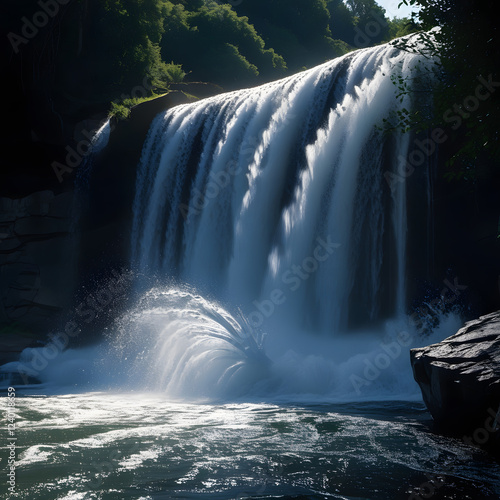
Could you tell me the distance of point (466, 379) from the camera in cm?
519

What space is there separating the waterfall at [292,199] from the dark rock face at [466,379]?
455cm

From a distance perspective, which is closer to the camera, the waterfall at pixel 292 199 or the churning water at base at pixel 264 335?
the churning water at base at pixel 264 335

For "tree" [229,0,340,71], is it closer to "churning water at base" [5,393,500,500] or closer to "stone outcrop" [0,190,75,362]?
"stone outcrop" [0,190,75,362]

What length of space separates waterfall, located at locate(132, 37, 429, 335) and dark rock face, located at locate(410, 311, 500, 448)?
455 cm

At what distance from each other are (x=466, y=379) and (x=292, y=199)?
776 cm

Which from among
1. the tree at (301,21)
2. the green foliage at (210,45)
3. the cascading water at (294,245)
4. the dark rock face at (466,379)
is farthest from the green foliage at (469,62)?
the tree at (301,21)

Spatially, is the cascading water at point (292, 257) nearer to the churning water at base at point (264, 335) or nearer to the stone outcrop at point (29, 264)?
the churning water at base at point (264, 335)

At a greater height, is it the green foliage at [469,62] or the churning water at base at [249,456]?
the green foliage at [469,62]

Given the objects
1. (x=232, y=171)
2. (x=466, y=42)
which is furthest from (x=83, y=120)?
(x=466, y=42)

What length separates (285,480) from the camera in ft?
13.9

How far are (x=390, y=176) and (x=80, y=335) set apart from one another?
10729 mm

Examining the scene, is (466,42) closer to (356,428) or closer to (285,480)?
(356,428)

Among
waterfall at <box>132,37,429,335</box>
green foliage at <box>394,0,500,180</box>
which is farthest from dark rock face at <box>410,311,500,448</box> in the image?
waterfall at <box>132,37,429,335</box>

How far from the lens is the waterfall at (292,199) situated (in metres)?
11.2
